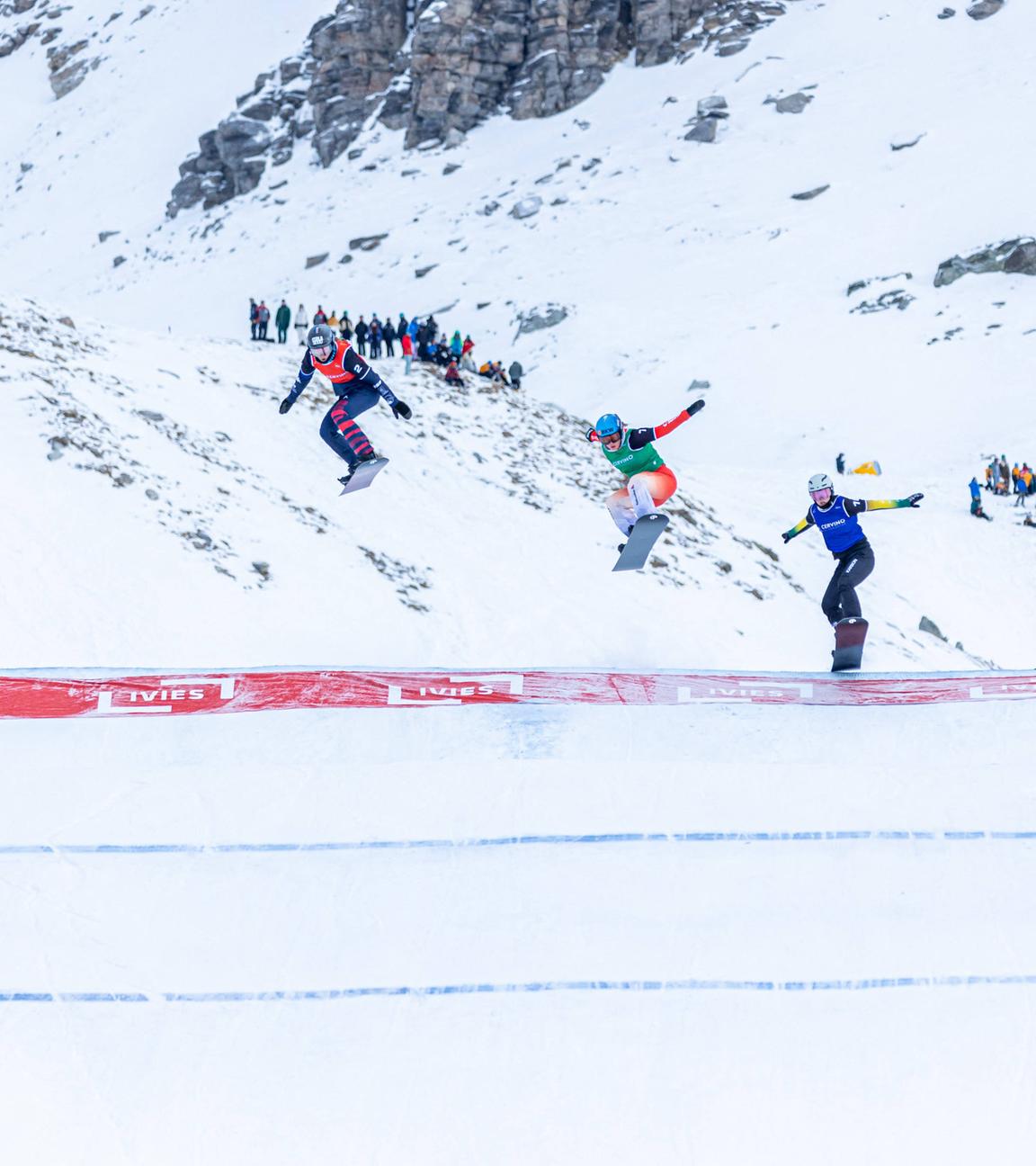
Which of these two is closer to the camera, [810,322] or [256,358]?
[256,358]

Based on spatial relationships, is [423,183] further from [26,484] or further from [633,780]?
[633,780]

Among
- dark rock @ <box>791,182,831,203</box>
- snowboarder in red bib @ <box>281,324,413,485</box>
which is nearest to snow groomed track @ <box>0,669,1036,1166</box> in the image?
snowboarder in red bib @ <box>281,324,413,485</box>

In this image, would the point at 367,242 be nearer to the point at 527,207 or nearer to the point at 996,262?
the point at 527,207

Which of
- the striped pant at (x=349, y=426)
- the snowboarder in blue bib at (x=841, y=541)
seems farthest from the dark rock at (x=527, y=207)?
the snowboarder in blue bib at (x=841, y=541)

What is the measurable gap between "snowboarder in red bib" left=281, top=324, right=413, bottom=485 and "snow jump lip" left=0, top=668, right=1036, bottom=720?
291cm

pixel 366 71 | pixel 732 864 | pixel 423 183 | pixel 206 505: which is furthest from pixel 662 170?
pixel 732 864

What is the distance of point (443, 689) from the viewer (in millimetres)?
9211

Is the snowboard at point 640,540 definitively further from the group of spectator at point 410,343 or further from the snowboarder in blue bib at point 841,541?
the group of spectator at point 410,343

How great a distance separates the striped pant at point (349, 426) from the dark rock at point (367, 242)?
34.2 m

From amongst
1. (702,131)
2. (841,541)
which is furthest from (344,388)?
(702,131)

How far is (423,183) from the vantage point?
157 feet

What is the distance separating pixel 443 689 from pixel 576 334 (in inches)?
1102

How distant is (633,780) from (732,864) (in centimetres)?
104

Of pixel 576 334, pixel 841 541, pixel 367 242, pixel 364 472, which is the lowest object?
pixel 576 334
